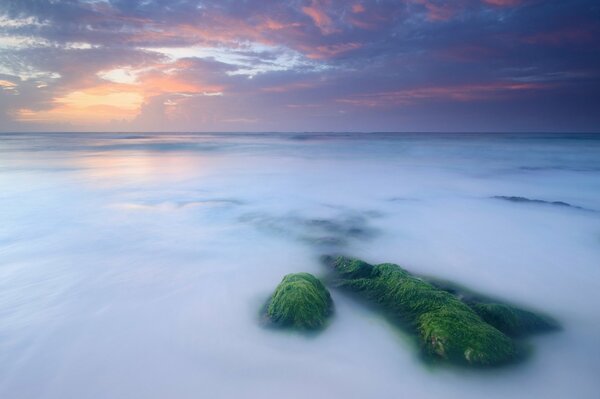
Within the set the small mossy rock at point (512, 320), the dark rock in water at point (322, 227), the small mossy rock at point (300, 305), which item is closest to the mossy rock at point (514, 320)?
the small mossy rock at point (512, 320)

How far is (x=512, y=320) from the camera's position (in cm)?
434

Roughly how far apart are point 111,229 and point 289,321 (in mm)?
6649

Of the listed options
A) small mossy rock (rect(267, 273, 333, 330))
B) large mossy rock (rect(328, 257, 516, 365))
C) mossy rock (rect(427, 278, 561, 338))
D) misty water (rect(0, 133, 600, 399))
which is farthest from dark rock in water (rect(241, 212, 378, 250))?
mossy rock (rect(427, 278, 561, 338))

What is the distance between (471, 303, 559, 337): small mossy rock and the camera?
4.30 meters

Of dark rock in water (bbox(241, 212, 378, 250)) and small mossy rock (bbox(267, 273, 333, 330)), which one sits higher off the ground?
small mossy rock (bbox(267, 273, 333, 330))

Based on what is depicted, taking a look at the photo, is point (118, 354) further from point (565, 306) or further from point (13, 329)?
point (565, 306)

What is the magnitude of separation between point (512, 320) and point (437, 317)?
1055 mm

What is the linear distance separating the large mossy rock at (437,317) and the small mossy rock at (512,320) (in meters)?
0.31

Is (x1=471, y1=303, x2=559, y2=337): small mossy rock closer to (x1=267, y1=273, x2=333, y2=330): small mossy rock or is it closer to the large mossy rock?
the large mossy rock

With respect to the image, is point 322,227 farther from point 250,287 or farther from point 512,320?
point 512,320

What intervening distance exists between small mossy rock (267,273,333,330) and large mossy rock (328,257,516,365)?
0.82 meters

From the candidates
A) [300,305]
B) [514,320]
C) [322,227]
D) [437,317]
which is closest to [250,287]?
[300,305]

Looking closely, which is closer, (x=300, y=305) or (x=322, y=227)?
(x=300, y=305)

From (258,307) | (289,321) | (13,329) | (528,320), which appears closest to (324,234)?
(258,307)
